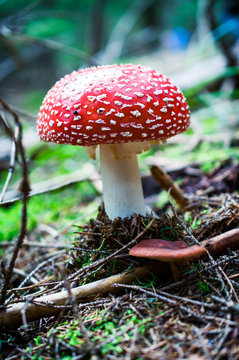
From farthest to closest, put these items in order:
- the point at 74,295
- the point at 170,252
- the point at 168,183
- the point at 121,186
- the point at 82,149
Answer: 1. the point at 82,149
2. the point at 168,183
3. the point at 121,186
4. the point at 74,295
5. the point at 170,252

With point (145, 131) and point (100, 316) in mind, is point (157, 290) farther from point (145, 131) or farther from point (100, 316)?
point (145, 131)

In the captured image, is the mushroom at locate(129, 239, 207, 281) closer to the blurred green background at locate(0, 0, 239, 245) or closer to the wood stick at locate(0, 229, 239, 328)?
the wood stick at locate(0, 229, 239, 328)

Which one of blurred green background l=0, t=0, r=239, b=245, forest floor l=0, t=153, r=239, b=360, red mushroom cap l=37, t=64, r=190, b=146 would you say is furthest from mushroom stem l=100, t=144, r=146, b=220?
blurred green background l=0, t=0, r=239, b=245

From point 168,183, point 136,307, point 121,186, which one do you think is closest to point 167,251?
point 136,307

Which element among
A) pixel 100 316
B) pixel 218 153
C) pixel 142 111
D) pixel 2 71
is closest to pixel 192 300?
pixel 100 316

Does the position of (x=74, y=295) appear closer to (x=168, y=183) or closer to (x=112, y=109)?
(x=112, y=109)

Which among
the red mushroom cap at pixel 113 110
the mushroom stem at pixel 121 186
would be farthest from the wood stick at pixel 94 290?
the red mushroom cap at pixel 113 110
